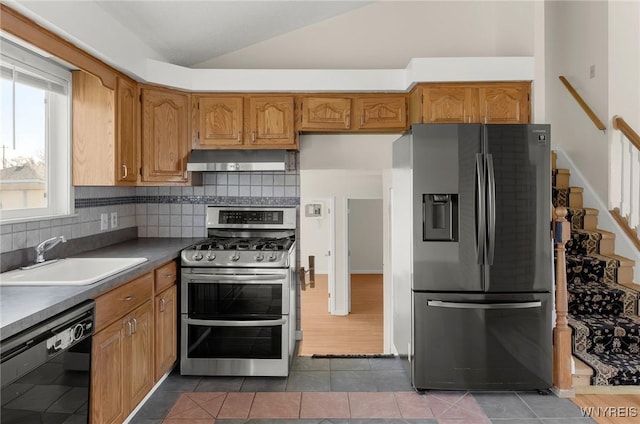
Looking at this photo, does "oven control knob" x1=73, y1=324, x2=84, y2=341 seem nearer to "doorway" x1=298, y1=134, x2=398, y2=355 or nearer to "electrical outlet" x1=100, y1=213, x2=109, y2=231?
"electrical outlet" x1=100, y1=213, x2=109, y2=231

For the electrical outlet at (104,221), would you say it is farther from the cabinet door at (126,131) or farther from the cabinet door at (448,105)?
the cabinet door at (448,105)

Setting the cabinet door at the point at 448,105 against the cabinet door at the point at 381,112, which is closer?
the cabinet door at the point at 448,105

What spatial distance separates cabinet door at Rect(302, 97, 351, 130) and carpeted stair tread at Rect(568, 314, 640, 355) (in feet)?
7.51

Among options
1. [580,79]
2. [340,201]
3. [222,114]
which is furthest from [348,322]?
[580,79]

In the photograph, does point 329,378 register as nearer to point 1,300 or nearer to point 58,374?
point 58,374

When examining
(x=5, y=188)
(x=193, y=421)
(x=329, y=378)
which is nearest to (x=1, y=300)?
(x=5, y=188)

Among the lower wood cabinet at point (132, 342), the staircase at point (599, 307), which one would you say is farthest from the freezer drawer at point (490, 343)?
the lower wood cabinet at point (132, 342)

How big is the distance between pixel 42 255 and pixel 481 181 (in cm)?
261

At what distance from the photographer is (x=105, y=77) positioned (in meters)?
2.80

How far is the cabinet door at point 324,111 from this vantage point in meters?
3.48

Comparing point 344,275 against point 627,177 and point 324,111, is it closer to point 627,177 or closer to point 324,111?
point 324,111

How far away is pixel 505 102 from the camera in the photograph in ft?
10.8

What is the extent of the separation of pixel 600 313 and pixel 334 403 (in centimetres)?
216

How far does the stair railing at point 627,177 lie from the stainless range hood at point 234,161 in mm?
2880
